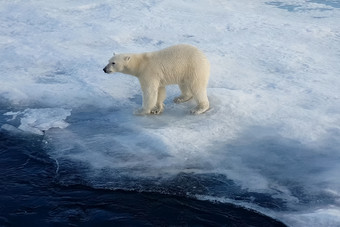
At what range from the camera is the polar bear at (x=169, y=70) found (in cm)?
566

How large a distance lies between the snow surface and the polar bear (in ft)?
0.90

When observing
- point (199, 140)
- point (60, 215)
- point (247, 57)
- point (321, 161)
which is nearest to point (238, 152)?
point (199, 140)

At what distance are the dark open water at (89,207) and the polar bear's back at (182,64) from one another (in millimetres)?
1817

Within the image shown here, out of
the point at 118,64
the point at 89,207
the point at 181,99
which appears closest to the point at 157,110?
the point at 181,99

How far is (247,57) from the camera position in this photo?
26.0 ft

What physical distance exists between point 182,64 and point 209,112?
29.4 inches

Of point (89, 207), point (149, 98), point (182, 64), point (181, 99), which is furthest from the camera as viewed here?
point (181, 99)

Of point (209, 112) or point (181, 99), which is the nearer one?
point (209, 112)

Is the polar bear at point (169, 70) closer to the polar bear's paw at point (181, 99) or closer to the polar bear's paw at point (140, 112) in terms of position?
the polar bear's paw at point (140, 112)

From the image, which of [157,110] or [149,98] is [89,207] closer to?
[149,98]

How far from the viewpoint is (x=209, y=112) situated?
5918 millimetres

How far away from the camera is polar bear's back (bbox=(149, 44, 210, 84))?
564cm

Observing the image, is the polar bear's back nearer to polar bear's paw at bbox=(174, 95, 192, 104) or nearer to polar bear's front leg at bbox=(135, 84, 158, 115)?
polar bear's front leg at bbox=(135, 84, 158, 115)

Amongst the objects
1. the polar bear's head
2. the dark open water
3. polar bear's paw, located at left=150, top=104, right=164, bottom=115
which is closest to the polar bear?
the polar bear's head
